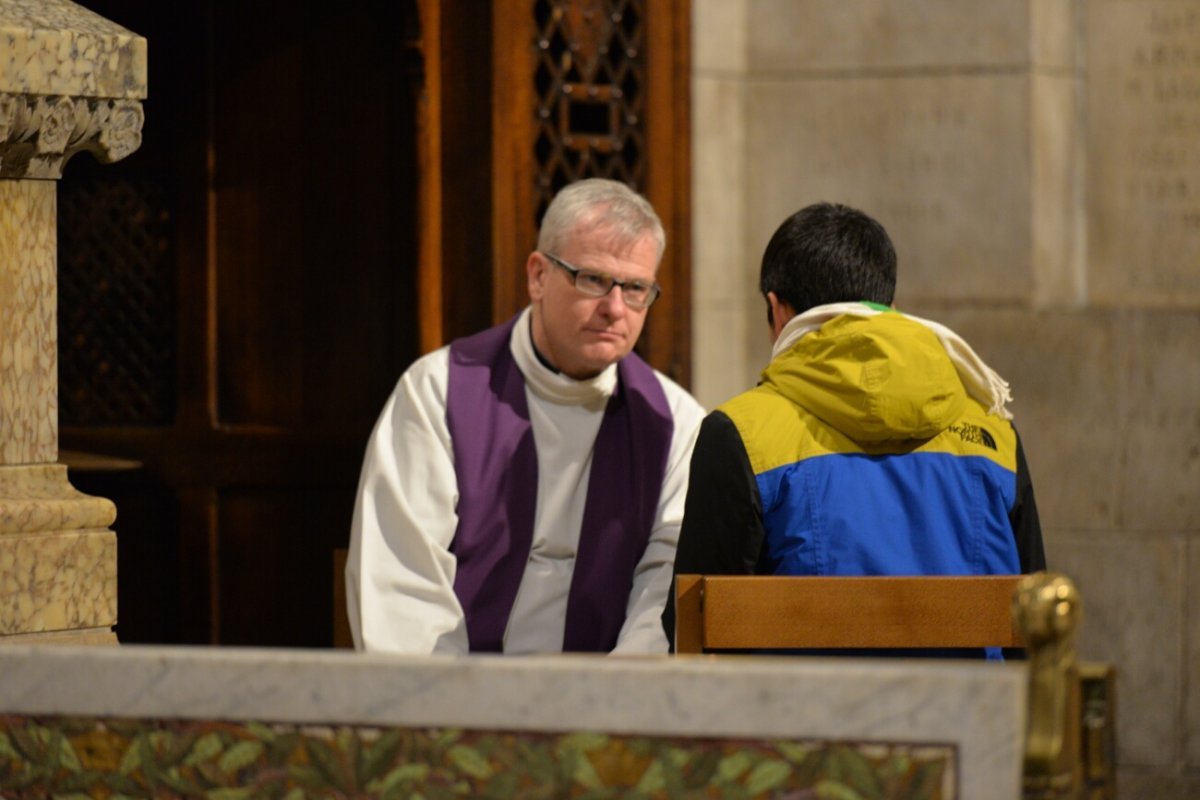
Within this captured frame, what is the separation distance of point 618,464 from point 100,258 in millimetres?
2475

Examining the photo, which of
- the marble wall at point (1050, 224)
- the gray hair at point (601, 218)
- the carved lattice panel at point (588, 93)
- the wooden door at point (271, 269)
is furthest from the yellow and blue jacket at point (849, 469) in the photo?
the marble wall at point (1050, 224)

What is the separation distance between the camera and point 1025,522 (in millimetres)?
3996

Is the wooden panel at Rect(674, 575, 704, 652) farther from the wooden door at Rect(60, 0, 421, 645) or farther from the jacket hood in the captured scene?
the wooden door at Rect(60, 0, 421, 645)

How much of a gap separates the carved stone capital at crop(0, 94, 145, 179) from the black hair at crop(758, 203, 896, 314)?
1.32m

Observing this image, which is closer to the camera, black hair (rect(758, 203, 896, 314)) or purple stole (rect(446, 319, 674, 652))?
black hair (rect(758, 203, 896, 314))

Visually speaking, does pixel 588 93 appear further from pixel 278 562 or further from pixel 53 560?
pixel 53 560

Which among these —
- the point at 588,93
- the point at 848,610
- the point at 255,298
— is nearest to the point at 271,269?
the point at 255,298

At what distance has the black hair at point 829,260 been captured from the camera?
3.97 metres

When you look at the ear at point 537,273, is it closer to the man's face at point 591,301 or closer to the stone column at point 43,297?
the man's face at point 591,301

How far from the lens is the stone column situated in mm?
3920

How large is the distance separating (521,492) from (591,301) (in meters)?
0.50

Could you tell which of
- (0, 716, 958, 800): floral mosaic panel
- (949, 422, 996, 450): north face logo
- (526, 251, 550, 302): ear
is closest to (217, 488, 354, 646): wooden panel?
(526, 251, 550, 302): ear

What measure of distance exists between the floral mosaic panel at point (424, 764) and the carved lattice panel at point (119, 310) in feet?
12.3

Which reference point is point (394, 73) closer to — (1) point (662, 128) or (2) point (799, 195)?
(1) point (662, 128)
